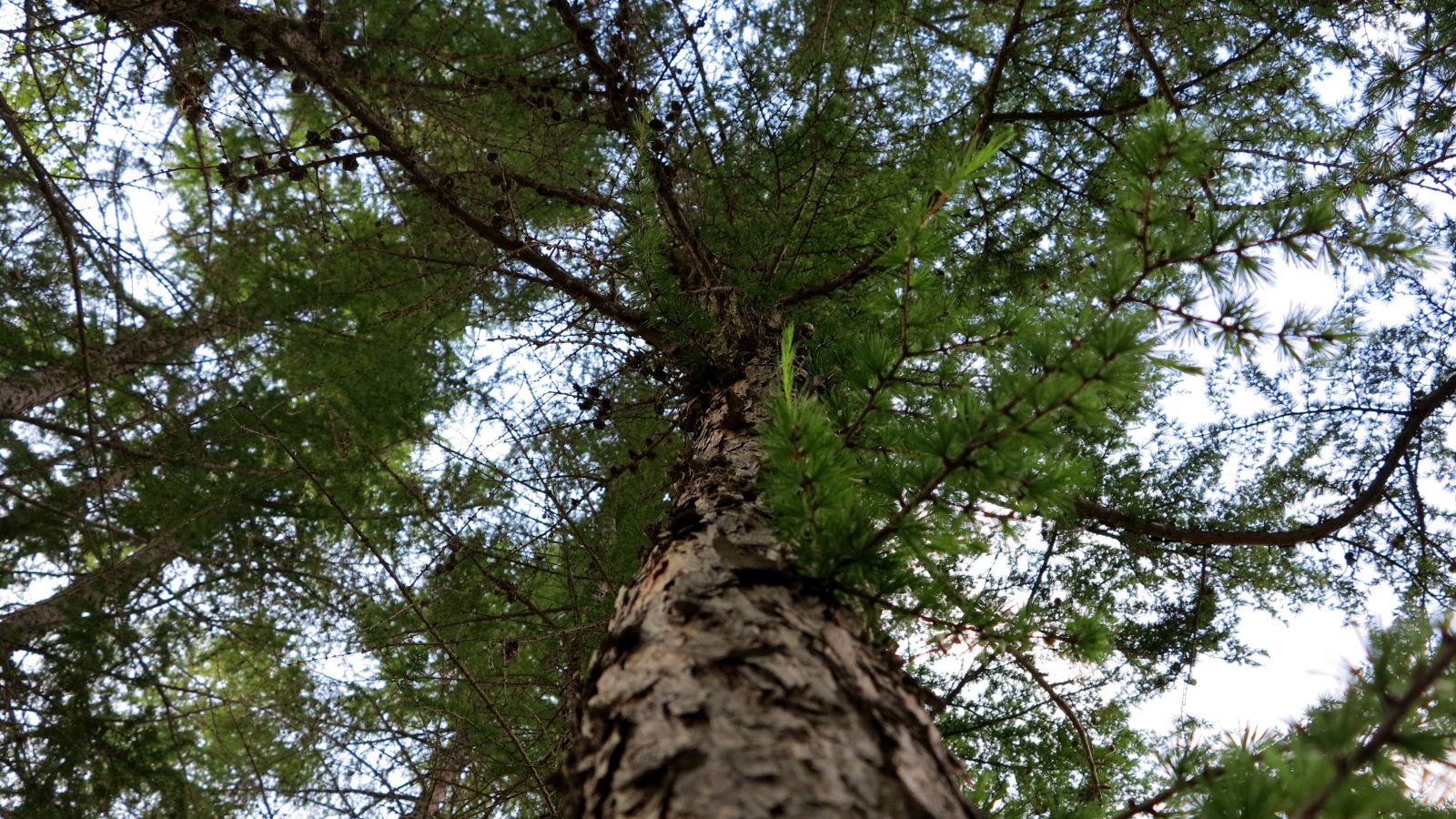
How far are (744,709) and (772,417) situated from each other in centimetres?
62

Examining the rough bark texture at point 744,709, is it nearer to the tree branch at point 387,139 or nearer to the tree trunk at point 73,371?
the tree branch at point 387,139

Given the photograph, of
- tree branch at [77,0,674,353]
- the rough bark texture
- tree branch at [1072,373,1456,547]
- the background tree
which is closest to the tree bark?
the background tree

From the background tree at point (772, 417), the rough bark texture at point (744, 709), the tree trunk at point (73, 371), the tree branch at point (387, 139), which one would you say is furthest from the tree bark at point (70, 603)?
the rough bark texture at point (744, 709)

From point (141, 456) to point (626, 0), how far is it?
2702mm

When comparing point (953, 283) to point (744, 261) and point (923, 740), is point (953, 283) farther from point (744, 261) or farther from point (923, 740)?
point (923, 740)

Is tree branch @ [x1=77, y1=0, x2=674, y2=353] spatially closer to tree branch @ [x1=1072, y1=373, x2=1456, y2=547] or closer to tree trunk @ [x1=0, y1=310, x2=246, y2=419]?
tree branch @ [x1=1072, y1=373, x2=1456, y2=547]

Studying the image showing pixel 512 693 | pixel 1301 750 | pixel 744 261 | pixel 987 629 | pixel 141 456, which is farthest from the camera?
pixel 141 456

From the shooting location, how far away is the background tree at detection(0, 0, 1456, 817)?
121 centimetres

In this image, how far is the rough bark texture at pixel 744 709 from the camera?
0.89 m

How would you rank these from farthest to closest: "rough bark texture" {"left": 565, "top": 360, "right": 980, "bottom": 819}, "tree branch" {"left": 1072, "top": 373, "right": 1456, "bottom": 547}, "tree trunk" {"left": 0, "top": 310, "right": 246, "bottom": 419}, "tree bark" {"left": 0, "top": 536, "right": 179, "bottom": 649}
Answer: "tree trunk" {"left": 0, "top": 310, "right": 246, "bottom": 419} < "tree bark" {"left": 0, "top": 536, "right": 179, "bottom": 649} < "tree branch" {"left": 1072, "top": 373, "right": 1456, "bottom": 547} < "rough bark texture" {"left": 565, "top": 360, "right": 980, "bottom": 819}

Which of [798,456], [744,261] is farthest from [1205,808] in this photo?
[744,261]

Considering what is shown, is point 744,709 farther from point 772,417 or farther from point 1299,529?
point 1299,529

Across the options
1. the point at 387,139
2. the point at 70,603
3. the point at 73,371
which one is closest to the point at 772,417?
the point at 387,139

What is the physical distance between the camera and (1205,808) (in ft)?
3.55
